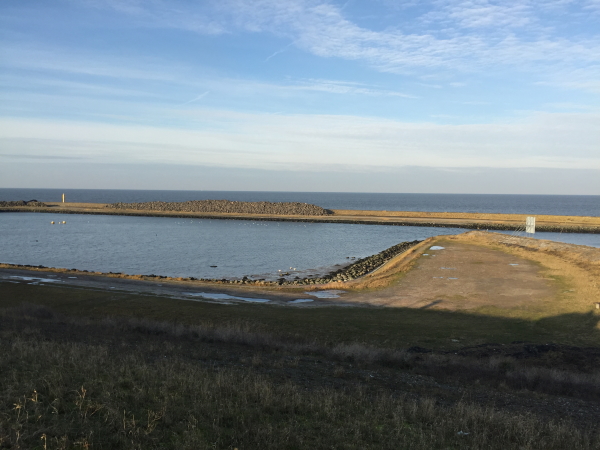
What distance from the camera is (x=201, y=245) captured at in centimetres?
6525

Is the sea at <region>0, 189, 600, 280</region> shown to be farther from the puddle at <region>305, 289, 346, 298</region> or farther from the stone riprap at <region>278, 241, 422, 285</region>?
the puddle at <region>305, 289, 346, 298</region>

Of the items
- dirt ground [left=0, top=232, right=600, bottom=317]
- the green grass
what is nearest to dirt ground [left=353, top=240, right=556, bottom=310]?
dirt ground [left=0, top=232, right=600, bottom=317]

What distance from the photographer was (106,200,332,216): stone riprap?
129750 millimetres

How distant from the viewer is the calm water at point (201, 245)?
4822cm

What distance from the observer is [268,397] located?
29.8ft

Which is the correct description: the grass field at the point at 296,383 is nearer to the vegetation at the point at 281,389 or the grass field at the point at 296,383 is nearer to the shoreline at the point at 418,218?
the vegetation at the point at 281,389

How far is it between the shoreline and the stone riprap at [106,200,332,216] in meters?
4.94

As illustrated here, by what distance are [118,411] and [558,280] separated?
3579 cm

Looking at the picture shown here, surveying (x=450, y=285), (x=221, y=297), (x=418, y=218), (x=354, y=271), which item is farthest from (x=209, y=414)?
(x=418, y=218)

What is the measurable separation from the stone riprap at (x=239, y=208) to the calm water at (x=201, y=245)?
29.9 m

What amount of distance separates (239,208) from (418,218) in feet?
165

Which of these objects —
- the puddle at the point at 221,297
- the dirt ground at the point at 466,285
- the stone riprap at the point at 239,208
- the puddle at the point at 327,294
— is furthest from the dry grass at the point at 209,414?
the stone riprap at the point at 239,208

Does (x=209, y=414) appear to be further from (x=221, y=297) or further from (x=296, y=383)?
(x=221, y=297)

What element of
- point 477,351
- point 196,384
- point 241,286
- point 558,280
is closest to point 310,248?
point 241,286
